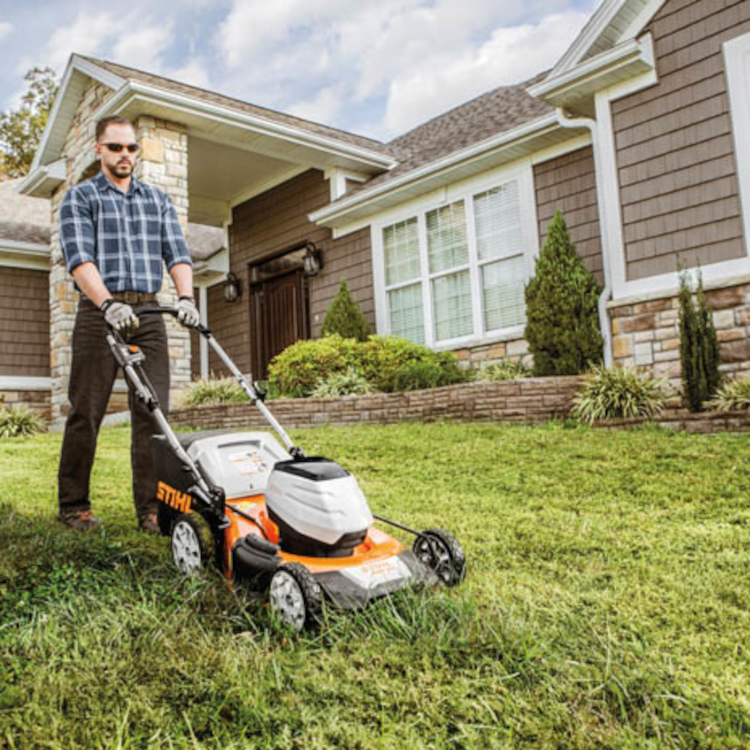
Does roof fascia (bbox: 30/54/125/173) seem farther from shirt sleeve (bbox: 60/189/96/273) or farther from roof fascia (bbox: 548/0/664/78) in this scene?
shirt sleeve (bbox: 60/189/96/273)

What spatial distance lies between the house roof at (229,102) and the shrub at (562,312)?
15.0 ft

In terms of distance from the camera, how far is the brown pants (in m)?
3.63

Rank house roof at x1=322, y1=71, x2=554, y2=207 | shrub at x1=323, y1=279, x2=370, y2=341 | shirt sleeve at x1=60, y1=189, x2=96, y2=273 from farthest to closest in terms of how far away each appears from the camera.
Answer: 1. shrub at x1=323, y1=279, x2=370, y2=341
2. house roof at x1=322, y1=71, x2=554, y2=207
3. shirt sleeve at x1=60, y1=189, x2=96, y2=273

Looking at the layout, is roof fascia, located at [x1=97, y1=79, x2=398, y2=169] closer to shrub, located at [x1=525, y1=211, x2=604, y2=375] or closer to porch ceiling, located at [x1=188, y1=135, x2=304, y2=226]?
porch ceiling, located at [x1=188, y1=135, x2=304, y2=226]

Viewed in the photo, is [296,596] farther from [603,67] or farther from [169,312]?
[603,67]

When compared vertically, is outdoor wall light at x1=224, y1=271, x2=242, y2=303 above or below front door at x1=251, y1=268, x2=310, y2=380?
above

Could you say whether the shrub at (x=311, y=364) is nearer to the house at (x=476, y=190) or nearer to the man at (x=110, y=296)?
the house at (x=476, y=190)

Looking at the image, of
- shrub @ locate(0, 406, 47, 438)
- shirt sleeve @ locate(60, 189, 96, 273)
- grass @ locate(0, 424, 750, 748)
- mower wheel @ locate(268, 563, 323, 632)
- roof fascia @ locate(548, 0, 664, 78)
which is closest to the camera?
grass @ locate(0, 424, 750, 748)

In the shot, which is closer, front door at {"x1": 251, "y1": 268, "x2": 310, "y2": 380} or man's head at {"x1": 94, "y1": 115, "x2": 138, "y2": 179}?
man's head at {"x1": 94, "y1": 115, "x2": 138, "y2": 179}

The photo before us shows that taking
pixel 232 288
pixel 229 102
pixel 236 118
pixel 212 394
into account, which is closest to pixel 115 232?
pixel 212 394

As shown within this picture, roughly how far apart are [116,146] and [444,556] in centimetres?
240

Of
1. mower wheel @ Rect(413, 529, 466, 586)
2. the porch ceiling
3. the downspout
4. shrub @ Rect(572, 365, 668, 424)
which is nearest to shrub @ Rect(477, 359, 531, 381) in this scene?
the downspout

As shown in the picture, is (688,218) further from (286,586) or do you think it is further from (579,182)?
(286,586)

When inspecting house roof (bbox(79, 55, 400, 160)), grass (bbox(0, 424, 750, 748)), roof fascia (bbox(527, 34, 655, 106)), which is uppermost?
house roof (bbox(79, 55, 400, 160))
